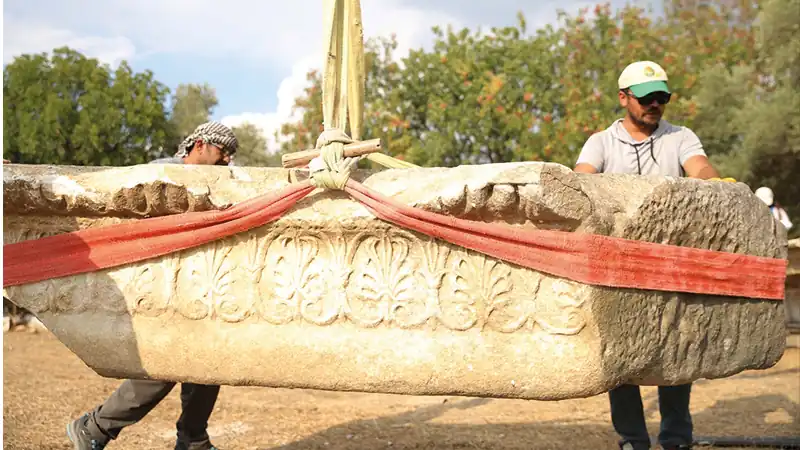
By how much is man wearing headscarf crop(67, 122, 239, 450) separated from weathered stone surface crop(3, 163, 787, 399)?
0.58 m

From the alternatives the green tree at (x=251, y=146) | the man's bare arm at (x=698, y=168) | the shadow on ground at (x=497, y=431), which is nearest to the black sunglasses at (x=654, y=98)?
the man's bare arm at (x=698, y=168)

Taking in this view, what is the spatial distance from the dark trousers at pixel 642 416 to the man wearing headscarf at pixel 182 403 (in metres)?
1.68

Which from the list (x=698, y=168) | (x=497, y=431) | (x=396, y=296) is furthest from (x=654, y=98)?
(x=497, y=431)

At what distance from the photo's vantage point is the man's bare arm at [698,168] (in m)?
3.01

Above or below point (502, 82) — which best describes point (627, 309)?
below

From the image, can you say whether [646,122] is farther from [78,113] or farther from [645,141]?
[78,113]

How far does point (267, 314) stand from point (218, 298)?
151 millimetres

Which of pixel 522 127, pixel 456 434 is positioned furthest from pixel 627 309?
pixel 522 127

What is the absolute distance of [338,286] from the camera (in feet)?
7.45

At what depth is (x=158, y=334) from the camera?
7.85ft

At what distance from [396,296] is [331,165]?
1.28 ft

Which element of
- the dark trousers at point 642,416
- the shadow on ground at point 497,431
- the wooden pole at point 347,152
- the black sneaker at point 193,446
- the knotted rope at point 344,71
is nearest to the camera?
the wooden pole at point 347,152

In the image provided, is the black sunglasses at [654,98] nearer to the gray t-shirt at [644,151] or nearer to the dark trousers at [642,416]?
the gray t-shirt at [644,151]

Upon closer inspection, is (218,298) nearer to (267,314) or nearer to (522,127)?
(267,314)
